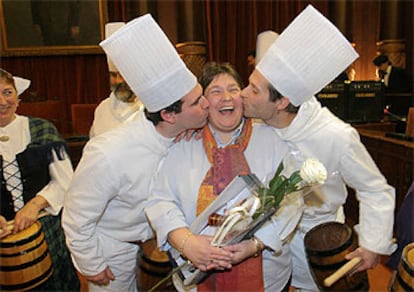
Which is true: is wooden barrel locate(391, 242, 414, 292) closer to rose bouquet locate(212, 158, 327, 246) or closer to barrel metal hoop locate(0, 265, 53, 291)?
rose bouquet locate(212, 158, 327, 246)

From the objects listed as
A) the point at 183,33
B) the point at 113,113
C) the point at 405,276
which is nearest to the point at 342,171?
the point at 405,276

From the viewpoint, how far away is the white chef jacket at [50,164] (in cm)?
217

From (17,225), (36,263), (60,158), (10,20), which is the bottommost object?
(36,263)

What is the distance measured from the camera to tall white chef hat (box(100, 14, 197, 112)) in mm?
1646

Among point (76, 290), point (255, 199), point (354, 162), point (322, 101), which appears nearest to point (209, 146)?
point (255, 199)

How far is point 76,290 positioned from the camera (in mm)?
2383

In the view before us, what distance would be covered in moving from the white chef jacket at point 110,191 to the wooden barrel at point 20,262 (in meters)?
0.30

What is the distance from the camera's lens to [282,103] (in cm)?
174

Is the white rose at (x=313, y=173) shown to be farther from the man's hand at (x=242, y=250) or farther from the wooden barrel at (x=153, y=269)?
the wooden barrel at (x=153, y=269)

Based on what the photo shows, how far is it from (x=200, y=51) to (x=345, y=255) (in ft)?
19.1

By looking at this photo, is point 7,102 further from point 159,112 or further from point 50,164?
point 159,112

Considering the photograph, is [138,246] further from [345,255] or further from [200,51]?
[200,51]

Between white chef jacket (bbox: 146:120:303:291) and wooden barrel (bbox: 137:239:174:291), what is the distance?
0.29 feet

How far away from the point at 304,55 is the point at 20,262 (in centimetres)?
151
